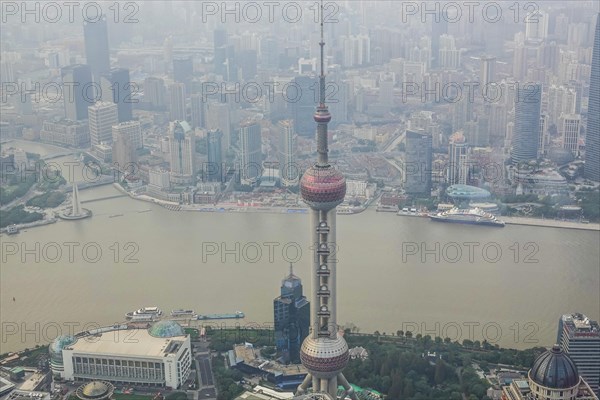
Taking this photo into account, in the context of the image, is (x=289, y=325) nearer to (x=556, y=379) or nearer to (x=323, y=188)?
(x=323, y=188)

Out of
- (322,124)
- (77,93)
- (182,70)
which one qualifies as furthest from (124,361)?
(182,70)

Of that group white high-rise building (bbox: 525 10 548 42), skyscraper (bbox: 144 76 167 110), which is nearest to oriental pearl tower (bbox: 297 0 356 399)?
A: skyscraper (bbox: 144 76 167 110)

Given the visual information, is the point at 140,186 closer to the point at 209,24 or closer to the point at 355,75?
the point at 355,75

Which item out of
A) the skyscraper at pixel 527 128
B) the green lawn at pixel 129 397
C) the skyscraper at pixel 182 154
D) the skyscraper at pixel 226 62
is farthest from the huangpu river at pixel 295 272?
the skyscraper at pixel 226 62

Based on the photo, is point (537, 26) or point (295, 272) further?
point (537, 26)

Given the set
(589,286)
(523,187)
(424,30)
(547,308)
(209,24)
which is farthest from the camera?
(209,24)

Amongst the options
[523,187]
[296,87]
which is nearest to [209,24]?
[296,87]
